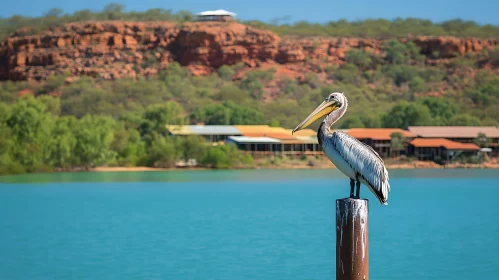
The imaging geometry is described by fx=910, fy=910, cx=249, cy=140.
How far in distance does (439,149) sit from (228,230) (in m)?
49.3

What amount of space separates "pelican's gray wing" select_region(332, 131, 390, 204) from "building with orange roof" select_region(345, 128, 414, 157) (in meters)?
64.8

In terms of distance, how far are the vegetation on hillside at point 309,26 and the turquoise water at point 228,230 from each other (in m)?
103

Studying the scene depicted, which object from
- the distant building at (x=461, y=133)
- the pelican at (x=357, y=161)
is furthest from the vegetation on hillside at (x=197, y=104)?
the pelican at (x=357, y=161)

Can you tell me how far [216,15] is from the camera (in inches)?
5974

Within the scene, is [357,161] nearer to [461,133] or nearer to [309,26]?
[461,133]

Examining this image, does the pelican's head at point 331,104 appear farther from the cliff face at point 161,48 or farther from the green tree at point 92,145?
the cliff face at point 161,48

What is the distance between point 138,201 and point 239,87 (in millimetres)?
82479

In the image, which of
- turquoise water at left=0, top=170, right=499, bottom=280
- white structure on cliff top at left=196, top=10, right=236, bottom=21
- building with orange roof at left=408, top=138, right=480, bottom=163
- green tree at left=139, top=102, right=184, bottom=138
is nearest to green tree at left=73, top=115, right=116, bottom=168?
turquoise water at left=0, top=170, right=499, bottom=280

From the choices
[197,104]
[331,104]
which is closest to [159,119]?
[197,104]

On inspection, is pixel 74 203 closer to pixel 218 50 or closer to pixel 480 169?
pixel 480 169

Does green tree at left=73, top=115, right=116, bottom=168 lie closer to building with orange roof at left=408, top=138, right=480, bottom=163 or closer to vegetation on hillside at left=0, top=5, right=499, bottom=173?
vegetation on hillside at left=0, top=5, right=499, bottom=173

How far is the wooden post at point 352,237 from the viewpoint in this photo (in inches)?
376

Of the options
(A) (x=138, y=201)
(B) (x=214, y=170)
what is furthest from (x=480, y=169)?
(A) (x=138, y=201)

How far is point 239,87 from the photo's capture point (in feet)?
412
